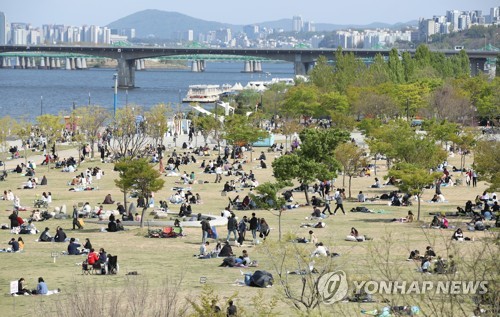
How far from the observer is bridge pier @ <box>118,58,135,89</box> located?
158m

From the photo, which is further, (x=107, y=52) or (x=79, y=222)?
(x=107, y=52)

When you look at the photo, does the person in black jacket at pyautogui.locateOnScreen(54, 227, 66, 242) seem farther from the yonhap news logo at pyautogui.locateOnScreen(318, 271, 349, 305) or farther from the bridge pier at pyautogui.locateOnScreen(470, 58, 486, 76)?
the bridge pier at pyautogui.locateOnScreen(470, 58, 486, 76)

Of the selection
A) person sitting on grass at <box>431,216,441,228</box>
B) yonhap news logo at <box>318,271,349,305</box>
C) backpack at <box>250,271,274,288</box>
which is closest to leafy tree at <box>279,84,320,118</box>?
person sitting on grass at <box>431,216,441,228</box>

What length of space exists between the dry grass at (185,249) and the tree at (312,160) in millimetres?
1285

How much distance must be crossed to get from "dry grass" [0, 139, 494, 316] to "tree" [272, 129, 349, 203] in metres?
1.28

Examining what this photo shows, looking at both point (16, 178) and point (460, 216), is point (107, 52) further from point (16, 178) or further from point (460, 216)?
point (460, 216)

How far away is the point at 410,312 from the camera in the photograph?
53.4ft

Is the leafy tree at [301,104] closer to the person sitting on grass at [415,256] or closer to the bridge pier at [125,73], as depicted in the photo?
the person sitting on grass at [415,256]

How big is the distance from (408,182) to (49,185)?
15514 millimetres

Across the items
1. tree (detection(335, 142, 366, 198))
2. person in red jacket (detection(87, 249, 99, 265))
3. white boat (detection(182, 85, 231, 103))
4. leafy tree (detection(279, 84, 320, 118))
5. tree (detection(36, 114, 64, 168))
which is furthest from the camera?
white boat (detection(182, 85, 231, 103))

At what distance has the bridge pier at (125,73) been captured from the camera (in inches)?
6231

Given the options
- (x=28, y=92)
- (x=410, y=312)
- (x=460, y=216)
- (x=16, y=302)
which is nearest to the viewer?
(x=410, y=312)

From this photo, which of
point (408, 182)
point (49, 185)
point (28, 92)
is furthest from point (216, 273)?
point (28, 92)

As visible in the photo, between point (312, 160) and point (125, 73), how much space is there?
4915 inches
